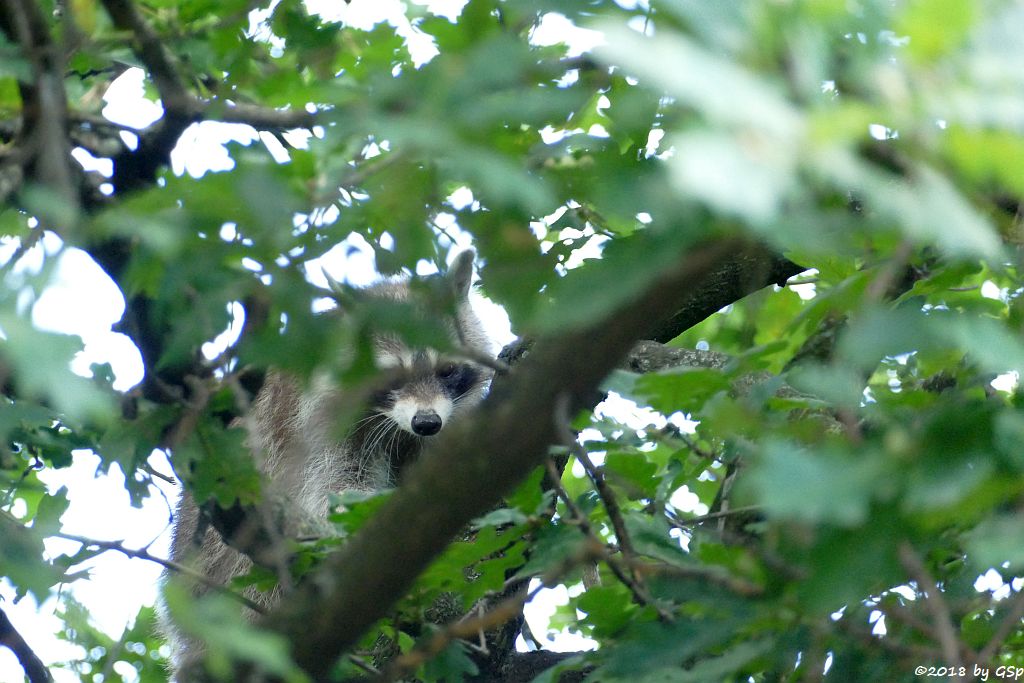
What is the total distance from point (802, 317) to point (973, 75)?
4.28 feet

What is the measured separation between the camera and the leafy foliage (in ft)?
4.20

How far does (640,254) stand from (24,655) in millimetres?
3528

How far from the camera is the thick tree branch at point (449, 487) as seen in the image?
202 centimetres

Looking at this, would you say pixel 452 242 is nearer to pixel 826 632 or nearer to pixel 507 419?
pixel 507 419

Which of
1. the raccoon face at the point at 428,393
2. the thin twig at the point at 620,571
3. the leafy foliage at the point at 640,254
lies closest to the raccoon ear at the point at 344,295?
the leafy foliage at the point at 640,254

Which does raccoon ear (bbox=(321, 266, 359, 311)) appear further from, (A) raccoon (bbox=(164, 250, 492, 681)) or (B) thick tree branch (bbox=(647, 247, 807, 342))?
(A) raccoon (bbox=(164, 250, 492, 681))

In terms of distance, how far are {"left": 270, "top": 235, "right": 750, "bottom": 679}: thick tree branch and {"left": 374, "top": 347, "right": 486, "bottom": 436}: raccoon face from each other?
4316mm

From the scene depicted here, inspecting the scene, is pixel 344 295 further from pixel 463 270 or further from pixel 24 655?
pixel 463 270

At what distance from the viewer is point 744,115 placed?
1.15 metres

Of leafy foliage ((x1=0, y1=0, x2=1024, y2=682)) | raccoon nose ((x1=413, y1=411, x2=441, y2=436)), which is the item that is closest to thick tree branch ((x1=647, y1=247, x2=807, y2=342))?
leafy foliage ((x1=0, y1=0, x2=1024, y2=682))

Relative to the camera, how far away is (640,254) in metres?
1.52

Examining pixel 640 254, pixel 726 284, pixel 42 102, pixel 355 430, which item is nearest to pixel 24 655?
pixel 42 102

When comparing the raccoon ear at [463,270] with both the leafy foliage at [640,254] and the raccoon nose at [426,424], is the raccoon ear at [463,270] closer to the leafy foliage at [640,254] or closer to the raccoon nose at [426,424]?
the raccoon nose at [426,424]

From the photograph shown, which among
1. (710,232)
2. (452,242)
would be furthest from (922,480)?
(452,242)
